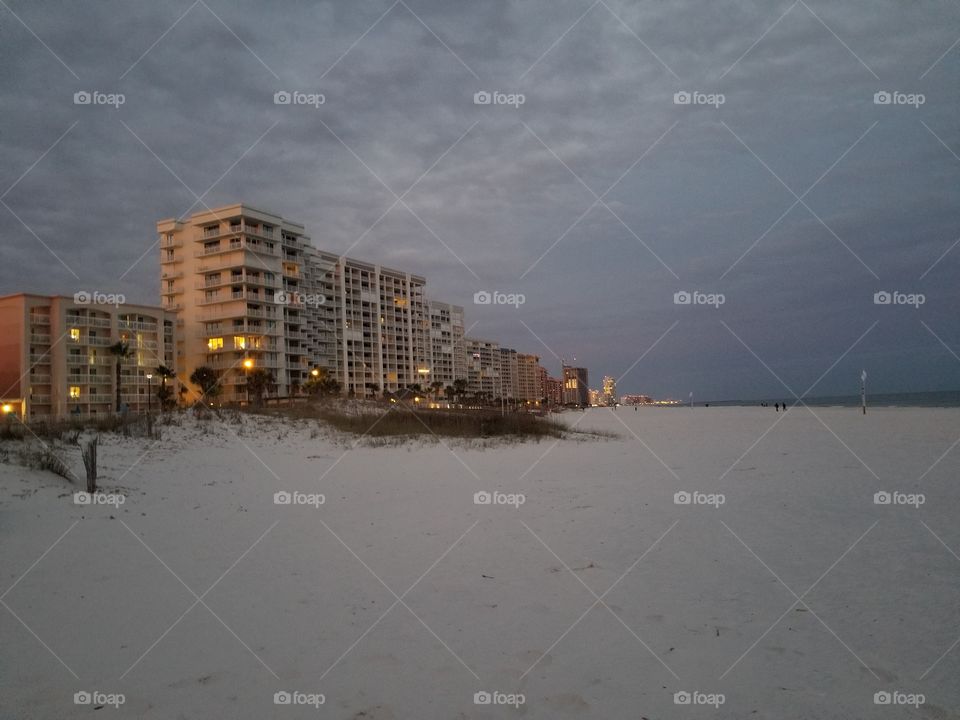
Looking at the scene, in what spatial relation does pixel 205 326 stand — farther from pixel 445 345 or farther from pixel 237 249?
pixel 445 345

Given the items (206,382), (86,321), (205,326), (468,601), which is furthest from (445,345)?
(468,601)

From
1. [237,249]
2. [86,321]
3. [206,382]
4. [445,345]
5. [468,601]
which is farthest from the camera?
[445,345]

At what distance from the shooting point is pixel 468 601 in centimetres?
666

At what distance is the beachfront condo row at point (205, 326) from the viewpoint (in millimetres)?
53000

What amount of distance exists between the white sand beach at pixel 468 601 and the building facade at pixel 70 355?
Result: 153 ft

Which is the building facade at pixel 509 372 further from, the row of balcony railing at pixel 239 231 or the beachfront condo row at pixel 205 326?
the row of balcony railing at pixel 239 231

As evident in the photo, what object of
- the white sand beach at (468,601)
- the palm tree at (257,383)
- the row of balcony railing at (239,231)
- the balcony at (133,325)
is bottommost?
the white sand beach at (468,601)

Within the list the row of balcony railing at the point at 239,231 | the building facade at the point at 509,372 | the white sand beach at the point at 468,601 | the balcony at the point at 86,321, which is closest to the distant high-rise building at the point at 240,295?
the row of balcony railing at the point at 239,231

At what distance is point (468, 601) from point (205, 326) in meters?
66.1

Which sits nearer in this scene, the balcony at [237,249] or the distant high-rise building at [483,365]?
the balcony at [237,249]

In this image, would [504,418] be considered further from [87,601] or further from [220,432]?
[87,601]

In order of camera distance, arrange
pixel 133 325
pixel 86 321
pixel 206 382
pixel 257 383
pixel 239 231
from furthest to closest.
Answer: pixel 239 231 < pixel 133 325 < pixel 206 382 < pixel 86 321 < pixel 257 383

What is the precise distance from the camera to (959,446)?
21469 millimetres

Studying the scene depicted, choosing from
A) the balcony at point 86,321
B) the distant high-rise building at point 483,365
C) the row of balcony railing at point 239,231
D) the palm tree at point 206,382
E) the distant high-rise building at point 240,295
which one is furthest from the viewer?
the distant high-rise building at point 483,365
